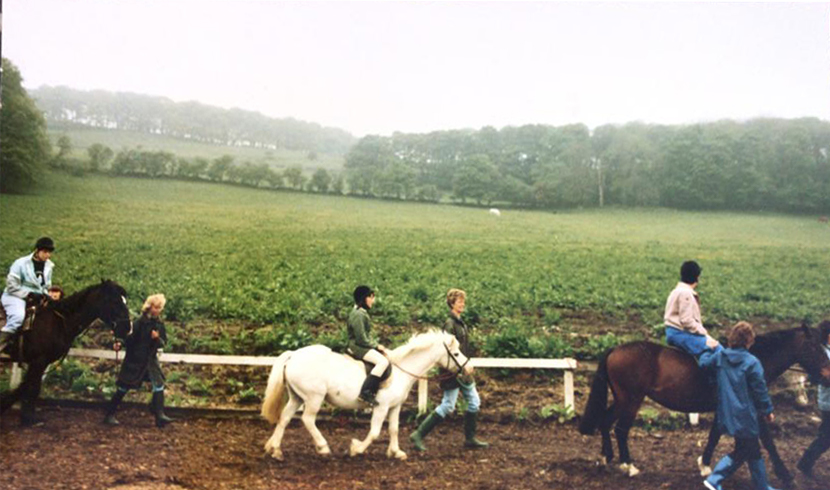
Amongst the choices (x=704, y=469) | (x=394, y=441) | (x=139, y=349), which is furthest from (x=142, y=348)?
(x=704, y=469)

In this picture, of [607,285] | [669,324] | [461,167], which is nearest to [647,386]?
[669,324]

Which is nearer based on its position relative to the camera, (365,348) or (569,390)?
(365,348)

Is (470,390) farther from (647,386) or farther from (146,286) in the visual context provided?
(146,286)

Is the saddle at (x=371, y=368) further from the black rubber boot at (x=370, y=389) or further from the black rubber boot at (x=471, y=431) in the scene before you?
the black rubber boot at (x=471, y=431)

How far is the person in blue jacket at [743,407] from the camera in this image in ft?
17.2

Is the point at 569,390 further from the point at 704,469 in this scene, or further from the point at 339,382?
the point at 339,382

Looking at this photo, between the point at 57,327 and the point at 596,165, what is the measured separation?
7.23 meters

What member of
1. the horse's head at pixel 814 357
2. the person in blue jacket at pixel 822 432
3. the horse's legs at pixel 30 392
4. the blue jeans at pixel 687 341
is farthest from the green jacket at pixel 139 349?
the person in blue jacket at pixel 822 432

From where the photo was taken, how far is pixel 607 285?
8336 millimetres

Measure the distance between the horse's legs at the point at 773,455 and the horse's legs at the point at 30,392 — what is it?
7.34m

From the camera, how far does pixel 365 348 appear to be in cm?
568

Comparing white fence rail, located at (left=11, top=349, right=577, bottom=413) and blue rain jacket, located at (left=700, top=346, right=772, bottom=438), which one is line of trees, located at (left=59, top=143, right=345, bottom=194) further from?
blue rain jacket, located at (left=700, top=346, right=772, bottom=438)

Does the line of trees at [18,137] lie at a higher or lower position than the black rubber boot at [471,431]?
higher

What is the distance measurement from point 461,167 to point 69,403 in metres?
5.80
